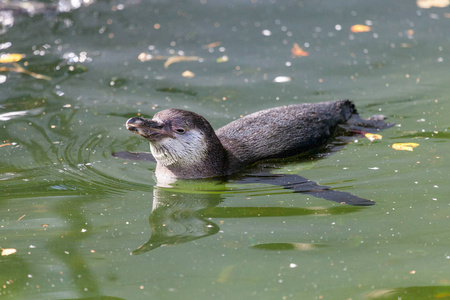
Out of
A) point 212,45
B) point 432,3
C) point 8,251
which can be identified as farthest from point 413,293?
point 432,3

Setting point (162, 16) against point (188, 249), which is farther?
point (162, 16)

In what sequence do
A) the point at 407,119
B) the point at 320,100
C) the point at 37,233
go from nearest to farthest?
the point at 37,233, the point at 407,119, the point at 320,100

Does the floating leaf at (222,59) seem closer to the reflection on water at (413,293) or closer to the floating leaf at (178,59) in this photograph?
the floating leaf at (178,59)

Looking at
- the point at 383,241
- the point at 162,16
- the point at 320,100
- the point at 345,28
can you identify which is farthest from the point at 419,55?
the point at 383,241

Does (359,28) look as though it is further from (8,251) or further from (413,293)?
(8,251)

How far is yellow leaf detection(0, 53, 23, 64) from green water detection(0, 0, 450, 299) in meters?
0.15

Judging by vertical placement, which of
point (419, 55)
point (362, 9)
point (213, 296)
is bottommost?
point (213, 296)

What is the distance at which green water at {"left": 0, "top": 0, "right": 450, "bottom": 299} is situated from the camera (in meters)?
4.50

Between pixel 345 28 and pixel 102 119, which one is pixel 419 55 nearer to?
pixel 345 28

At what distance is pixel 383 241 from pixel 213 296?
4.99 ft

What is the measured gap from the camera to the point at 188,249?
4.84 m

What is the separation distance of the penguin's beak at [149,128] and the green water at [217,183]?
512 millimetres

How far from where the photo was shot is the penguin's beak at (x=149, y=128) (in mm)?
5840

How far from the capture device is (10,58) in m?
9.41
